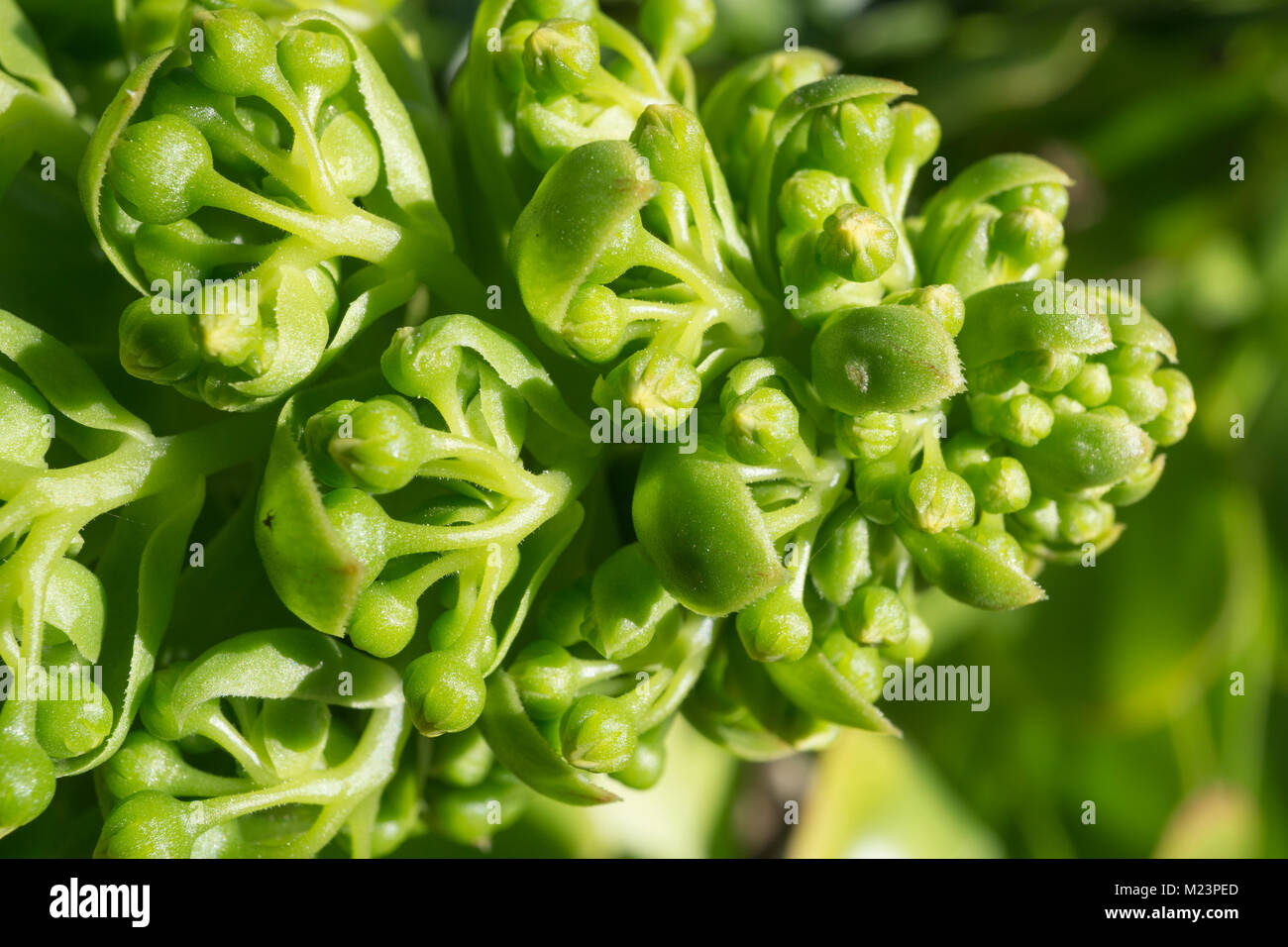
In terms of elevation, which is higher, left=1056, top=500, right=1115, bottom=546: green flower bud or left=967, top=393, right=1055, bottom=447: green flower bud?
left=967, top=393, right=1055, bottom=447: green flower bud

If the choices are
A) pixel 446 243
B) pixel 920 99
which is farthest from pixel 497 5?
pixel 920 99

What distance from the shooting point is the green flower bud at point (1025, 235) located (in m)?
0.99

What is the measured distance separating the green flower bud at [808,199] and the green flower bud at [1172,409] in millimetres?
313

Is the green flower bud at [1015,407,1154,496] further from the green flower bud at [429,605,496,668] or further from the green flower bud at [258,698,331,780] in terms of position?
the green flower bud at [258,698,331,780]

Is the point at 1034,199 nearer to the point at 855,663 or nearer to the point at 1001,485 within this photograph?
the point at 1001,485

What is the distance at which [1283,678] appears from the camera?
6.13ft

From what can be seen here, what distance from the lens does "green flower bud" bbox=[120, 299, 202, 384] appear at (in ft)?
2.69

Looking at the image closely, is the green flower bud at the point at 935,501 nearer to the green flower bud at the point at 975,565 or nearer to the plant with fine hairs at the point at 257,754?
the green flower bud at the point at 975,565

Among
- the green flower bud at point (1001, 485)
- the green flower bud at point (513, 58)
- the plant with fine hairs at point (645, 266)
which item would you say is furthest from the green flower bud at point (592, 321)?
the green flower bud at point (1001, 485)

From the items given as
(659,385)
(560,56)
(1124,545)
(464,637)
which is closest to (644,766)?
(464,637)

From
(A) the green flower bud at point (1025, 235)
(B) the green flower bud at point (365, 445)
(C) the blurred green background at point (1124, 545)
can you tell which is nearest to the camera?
(B) the green flower bud at point (365, 445)

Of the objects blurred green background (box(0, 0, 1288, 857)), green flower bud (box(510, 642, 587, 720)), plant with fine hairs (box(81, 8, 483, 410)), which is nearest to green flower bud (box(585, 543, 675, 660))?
green flower bud (box(510, 642, 587, 720))

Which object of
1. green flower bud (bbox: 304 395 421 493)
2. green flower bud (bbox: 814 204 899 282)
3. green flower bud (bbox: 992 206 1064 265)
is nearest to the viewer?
green flower bud (bbox: 304 395 421 493)

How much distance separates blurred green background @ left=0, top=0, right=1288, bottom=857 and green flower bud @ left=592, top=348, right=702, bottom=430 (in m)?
0.87
